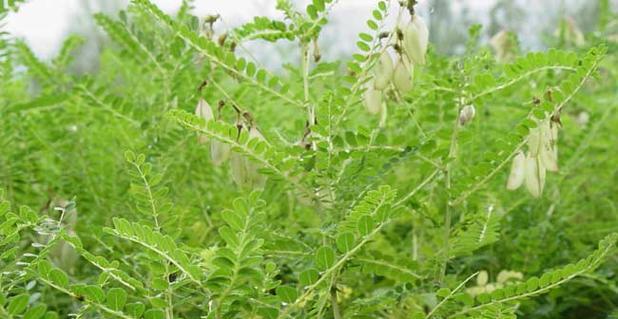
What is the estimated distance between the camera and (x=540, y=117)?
83 cm

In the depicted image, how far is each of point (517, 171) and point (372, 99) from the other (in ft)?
0.52

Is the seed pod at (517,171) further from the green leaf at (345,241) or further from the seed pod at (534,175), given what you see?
the green leaf at (345,241)

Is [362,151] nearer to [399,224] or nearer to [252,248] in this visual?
[252,248]

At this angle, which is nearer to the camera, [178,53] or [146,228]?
[146,228]

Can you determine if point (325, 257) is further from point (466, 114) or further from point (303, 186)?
point (466, 114)

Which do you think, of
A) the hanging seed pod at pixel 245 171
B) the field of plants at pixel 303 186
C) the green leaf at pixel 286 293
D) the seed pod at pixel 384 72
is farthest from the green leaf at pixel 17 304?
the seed pod at pixel 384 72

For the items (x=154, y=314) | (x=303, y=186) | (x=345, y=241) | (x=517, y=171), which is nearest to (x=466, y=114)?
(x=517, y=171)

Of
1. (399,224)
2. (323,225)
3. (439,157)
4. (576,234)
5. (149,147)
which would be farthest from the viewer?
(399,224)

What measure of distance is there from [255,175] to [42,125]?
1.80 ft

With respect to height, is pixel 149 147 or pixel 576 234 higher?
pixel 149 147

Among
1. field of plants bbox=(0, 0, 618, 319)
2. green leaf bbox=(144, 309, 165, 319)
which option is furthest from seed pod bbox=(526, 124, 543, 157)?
green leaf bbox=(144, 309, 165, 319)

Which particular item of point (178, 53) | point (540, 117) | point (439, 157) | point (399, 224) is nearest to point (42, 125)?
point (178, 53)

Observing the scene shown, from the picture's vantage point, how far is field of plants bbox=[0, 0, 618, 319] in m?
0.65

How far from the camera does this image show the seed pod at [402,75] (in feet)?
2.82
